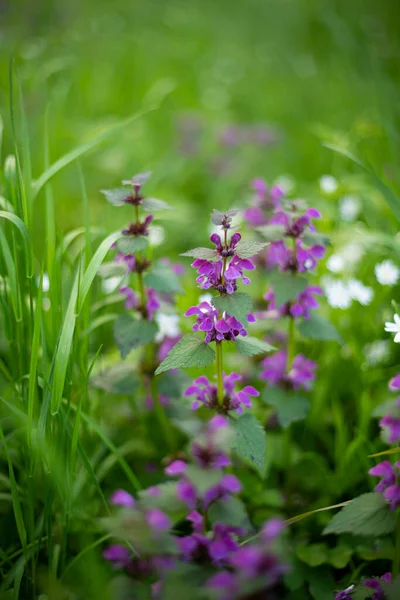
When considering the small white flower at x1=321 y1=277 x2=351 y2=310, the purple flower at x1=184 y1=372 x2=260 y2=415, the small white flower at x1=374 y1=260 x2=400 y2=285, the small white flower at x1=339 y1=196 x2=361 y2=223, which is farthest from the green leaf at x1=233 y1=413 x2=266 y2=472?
the small white flower at x1=339 y1=196 x2=361 y2=223

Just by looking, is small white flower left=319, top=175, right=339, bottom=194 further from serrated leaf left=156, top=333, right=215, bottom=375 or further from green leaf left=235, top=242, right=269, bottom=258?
serrated leaf left=156, top=333, right=215, bottom=375

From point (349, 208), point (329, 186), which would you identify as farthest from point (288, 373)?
point (349, 208)

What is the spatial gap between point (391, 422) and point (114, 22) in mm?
4979

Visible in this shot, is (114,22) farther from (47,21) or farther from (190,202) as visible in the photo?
(190,202)

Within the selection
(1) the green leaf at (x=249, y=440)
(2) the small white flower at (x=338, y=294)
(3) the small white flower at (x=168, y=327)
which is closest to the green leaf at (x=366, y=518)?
(1) the green leaf at (x=249, y=440)

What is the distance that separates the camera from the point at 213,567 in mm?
1140

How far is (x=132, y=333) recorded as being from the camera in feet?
5.17

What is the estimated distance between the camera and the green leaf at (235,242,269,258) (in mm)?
1230

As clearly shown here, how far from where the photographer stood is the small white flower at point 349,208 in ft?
9.39

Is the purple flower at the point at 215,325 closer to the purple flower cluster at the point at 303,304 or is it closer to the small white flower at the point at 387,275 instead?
the purple flower cluster at the point at 303,304

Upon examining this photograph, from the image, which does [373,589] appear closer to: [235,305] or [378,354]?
[235,305]

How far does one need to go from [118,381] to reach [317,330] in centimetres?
69

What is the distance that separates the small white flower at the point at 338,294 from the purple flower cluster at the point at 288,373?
1.64 ft

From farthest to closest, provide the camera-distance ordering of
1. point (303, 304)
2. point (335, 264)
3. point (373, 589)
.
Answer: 1. point (335, 264)
2. point (303, 304)
3. point (373, 589)
